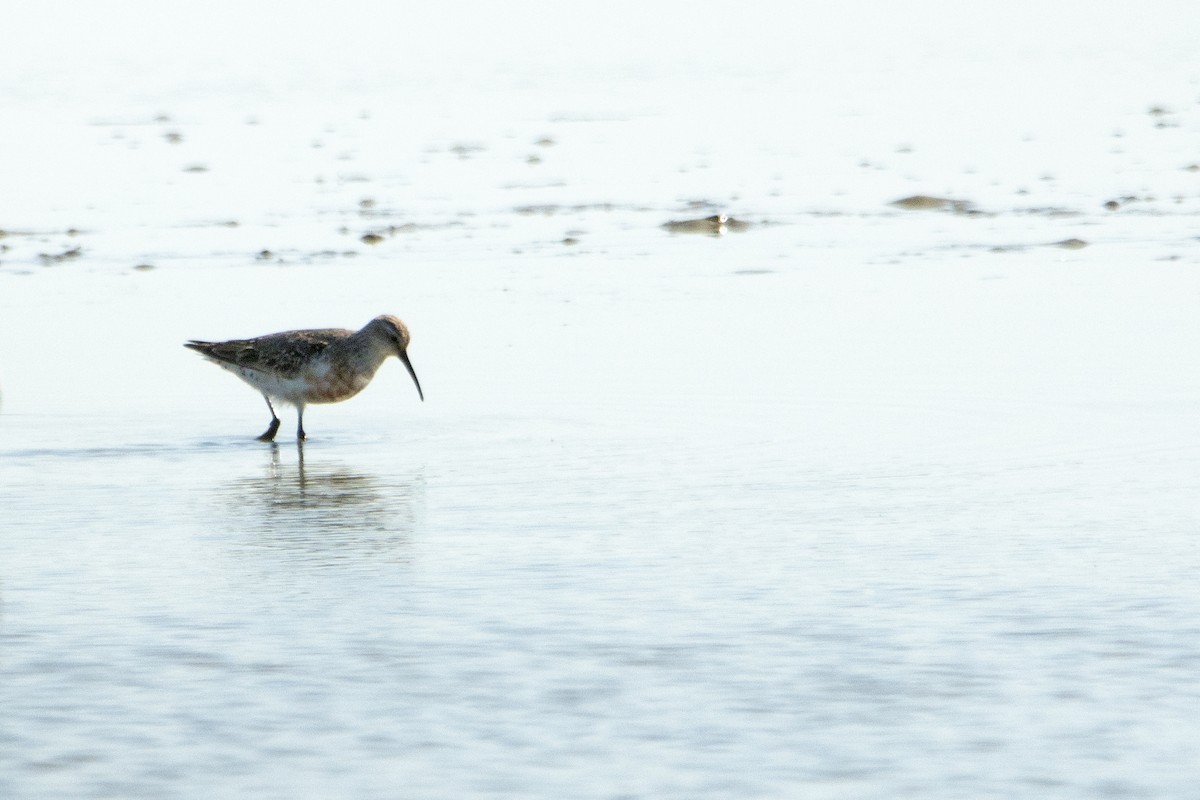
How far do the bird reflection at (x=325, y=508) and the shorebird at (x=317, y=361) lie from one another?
41.2 inches

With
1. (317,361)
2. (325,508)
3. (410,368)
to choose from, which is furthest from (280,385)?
(325,508)

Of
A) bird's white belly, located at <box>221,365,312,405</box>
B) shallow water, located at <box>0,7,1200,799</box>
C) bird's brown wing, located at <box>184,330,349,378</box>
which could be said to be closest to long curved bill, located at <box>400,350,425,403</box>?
shallow water, located at <box>0,7,1200,799</box>

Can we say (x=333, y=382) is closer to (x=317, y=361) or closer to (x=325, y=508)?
(x=317, y=361)

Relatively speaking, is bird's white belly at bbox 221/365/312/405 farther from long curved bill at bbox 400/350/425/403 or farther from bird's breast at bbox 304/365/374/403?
long curved bill at bbox 400/350/425/403

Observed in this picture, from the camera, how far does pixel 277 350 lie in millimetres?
11383

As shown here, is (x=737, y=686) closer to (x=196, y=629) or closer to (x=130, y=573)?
(x=196, y=629)

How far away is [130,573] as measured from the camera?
7664mm

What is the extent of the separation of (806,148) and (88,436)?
15659mm

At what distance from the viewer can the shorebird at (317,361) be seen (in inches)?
441

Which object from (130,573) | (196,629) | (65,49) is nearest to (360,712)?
(196,629)

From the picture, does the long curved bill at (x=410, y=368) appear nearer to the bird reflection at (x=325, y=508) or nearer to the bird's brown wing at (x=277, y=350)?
the bird's brown wing at (x=277, y=350)

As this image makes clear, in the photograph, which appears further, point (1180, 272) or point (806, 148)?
point (806, 148)

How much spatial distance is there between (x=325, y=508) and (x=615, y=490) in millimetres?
1232

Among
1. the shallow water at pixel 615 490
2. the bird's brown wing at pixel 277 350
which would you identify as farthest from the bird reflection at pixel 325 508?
the bird's brown wing at pixel 277 350
